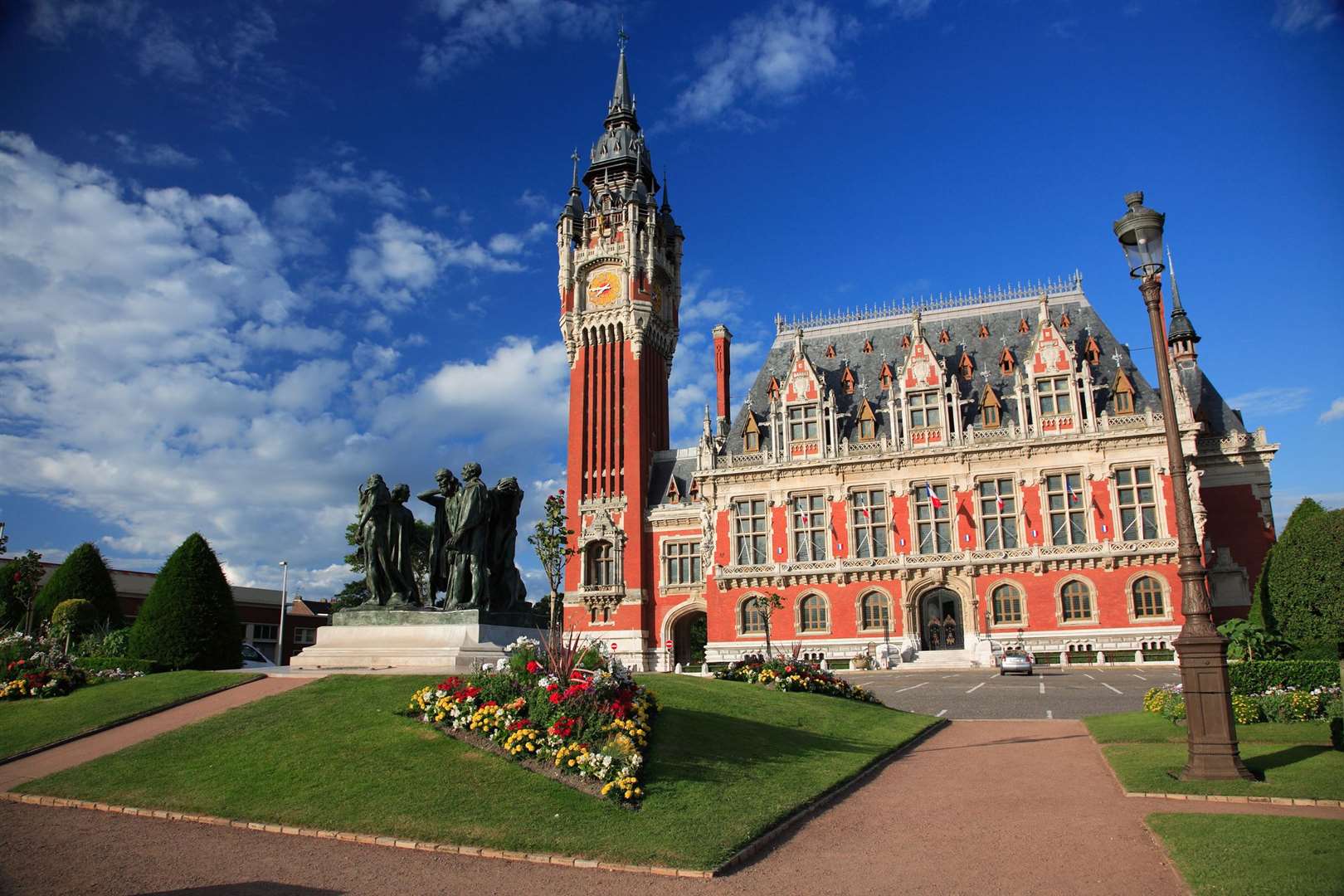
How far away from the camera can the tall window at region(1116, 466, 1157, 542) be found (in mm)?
46062

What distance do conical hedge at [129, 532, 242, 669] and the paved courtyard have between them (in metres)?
18.9

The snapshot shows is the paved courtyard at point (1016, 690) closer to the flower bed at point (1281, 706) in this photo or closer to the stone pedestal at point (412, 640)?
the flower bed at point (1281, 706)

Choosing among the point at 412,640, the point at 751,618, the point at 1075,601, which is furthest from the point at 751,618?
the point at 412,640

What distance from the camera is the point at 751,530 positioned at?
53562 millimetres

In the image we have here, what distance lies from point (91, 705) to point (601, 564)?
41.8 m

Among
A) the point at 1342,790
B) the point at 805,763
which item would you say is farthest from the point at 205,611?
the point at 1342,790

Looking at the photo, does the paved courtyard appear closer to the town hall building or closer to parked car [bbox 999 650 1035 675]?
parked car [bbox 999 650 1035 675]

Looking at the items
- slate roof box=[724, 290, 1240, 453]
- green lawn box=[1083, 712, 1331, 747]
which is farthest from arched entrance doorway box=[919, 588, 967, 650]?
green lawn box=[1083, 712, 1331, 747]

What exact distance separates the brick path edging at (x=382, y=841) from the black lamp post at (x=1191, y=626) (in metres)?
7.60

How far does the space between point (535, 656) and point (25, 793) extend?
677cm

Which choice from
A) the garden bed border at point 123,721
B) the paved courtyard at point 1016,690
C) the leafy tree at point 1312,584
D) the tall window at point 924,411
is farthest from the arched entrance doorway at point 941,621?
the garden bed border at point 123,721

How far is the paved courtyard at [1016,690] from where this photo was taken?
23.7 meters

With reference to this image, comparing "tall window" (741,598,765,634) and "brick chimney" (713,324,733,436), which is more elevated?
"brick chimney" (713,324,733,436)

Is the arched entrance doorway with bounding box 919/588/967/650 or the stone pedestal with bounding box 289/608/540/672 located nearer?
the stone pedestal with bounding box 289/608/540/672
